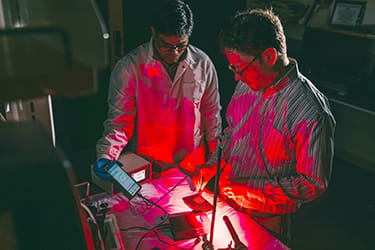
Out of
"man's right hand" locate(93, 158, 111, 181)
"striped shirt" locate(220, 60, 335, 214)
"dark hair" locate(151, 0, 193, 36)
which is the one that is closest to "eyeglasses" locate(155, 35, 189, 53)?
"dark hair" locate(151, 0, 193, 36)

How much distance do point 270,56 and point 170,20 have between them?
0.68 metres

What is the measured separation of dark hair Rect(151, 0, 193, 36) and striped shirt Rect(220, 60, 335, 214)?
1.72 feet

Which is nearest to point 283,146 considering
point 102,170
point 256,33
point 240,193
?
point 240,193

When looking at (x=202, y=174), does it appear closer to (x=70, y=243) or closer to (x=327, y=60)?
(x=70, y=243)

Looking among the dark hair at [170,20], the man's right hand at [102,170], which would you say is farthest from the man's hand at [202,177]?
the dark hair at [170,20]

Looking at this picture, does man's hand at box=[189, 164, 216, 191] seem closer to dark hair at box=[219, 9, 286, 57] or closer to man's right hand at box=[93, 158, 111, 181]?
man's right hand at box=[93, 158, 111, 181]

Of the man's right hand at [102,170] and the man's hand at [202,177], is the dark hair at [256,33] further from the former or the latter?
the man's right hand at [102,170]

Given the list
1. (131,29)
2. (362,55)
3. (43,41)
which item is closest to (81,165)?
(131,29)

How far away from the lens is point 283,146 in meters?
1.75

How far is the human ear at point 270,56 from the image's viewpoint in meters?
1.69

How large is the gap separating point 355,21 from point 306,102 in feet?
9.23

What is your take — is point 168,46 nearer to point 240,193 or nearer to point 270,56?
point 270,56

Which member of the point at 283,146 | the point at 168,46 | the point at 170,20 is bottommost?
the point at 283,146

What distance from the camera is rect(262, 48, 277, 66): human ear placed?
169 centimetres
